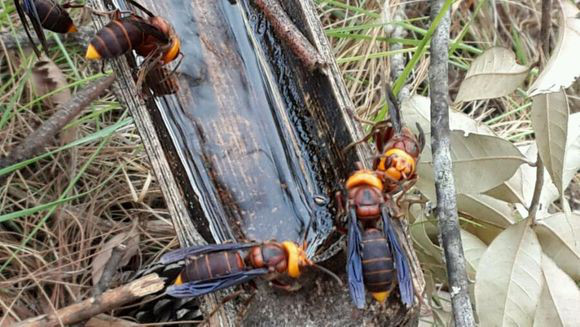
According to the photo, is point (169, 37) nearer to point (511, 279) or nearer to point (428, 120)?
point (428, 120)

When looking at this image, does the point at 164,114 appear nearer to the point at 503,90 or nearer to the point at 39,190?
the point at 39,190

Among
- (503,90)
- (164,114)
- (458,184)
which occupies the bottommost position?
(458,184)

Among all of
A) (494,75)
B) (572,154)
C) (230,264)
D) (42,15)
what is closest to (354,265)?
(230,264)

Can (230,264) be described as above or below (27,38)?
below

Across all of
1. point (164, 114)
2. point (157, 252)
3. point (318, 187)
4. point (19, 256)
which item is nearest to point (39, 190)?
point (19, 256)

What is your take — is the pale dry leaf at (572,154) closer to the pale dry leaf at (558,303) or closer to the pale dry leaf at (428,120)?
the pale dry leaf at (428,120)

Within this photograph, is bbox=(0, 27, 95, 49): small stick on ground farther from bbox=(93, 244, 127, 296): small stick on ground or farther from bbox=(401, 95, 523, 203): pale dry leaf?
bbox=(401, 95, 523, 203): pale dry leaf
